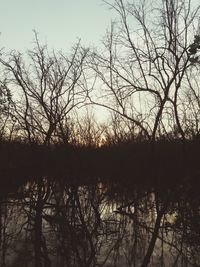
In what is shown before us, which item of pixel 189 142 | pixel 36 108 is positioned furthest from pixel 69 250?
pixel 189 142

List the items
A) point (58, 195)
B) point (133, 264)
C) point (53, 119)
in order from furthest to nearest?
point (58, 195)
point (53, 119)
point (133, 264)

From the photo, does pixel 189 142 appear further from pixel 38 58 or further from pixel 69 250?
pixel 69 250

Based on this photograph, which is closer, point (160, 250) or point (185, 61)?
point (160, 250)

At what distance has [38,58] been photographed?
14.2m

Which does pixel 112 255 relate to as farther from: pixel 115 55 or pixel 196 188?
pixel 115 55

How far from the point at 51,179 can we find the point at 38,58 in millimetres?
4024

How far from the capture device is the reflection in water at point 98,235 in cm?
922

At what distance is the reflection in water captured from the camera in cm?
922

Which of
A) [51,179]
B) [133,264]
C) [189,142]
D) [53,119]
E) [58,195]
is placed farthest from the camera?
[189,142]

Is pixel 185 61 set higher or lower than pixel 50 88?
higher

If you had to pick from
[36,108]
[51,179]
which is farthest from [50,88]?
[51,179]

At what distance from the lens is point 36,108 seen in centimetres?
1344

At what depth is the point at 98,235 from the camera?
35.8ft

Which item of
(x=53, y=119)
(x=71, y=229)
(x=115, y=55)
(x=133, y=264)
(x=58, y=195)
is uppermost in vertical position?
(x=115, y=55)
